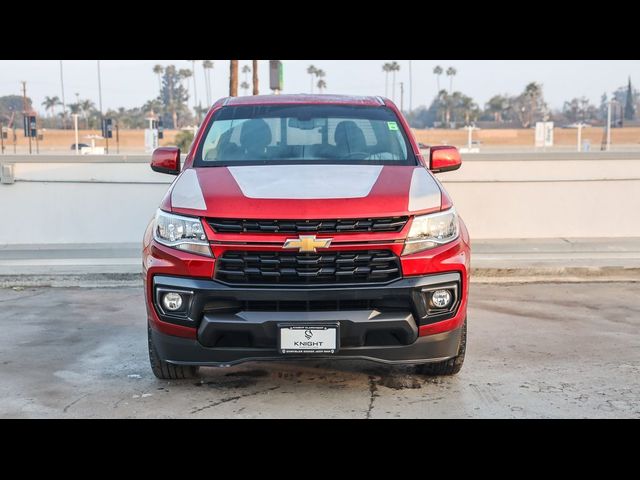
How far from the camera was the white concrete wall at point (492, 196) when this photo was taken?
1195 centimetres

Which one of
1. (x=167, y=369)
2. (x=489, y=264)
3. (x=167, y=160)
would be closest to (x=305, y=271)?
(x=167, y=369)

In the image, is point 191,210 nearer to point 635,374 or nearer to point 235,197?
point 235,197

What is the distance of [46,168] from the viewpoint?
475 inches

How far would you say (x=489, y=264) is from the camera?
9.76 metres

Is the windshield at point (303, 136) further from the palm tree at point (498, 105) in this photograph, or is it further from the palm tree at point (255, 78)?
the palm tree at point (498, 105)

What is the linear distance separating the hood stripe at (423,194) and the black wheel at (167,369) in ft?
A: 5.95

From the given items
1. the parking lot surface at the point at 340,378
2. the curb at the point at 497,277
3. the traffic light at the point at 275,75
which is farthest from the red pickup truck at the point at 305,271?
the traffic light at the point at 275,75

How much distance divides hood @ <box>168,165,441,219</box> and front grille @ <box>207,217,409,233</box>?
3 centimetres

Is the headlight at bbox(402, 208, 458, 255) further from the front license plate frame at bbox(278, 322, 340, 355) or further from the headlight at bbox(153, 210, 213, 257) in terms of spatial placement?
the headlight at bbox(153, 210, 213, 257)

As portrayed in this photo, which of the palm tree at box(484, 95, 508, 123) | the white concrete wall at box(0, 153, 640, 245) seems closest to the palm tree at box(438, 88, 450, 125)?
the palm tree at box(484, 95, 508, 123)

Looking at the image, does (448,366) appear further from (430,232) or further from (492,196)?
(492,196)

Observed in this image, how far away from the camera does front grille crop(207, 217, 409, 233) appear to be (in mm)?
4707

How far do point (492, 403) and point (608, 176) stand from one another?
8.02 metres
